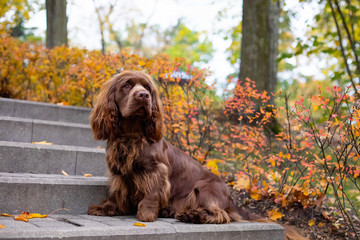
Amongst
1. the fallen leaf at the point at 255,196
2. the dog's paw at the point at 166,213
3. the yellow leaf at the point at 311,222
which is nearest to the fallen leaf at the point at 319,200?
the yellow leaf at the point at 311,222

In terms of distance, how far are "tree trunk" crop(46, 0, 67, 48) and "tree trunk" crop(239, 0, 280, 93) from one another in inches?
191

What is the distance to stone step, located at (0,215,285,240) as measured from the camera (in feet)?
7.76

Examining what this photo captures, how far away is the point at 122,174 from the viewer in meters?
3.33

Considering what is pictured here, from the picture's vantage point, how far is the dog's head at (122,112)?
3347 millimetres

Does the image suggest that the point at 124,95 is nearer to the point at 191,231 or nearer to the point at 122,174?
the point at 122,174

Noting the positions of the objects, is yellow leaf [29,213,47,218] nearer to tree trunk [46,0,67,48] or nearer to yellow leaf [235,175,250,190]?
yellow leaf [235,175,250,190]

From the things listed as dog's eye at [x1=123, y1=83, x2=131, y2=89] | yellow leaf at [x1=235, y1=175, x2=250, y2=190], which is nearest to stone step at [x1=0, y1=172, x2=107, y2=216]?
dog's eye at [x1=123, y1=83, x2=131, y2=89]

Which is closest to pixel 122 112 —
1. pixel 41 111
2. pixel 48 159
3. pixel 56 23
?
pixel 48 159

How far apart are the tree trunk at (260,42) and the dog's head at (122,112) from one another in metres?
4.01

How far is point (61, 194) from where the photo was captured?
3.37 m

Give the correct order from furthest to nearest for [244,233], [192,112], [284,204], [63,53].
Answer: [63,53]
[192,112]
[284,204]
[244,233]

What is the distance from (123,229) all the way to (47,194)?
0.98 m

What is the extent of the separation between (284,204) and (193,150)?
1.44 meters

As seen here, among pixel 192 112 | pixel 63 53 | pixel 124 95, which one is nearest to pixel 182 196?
pixel 124 95
